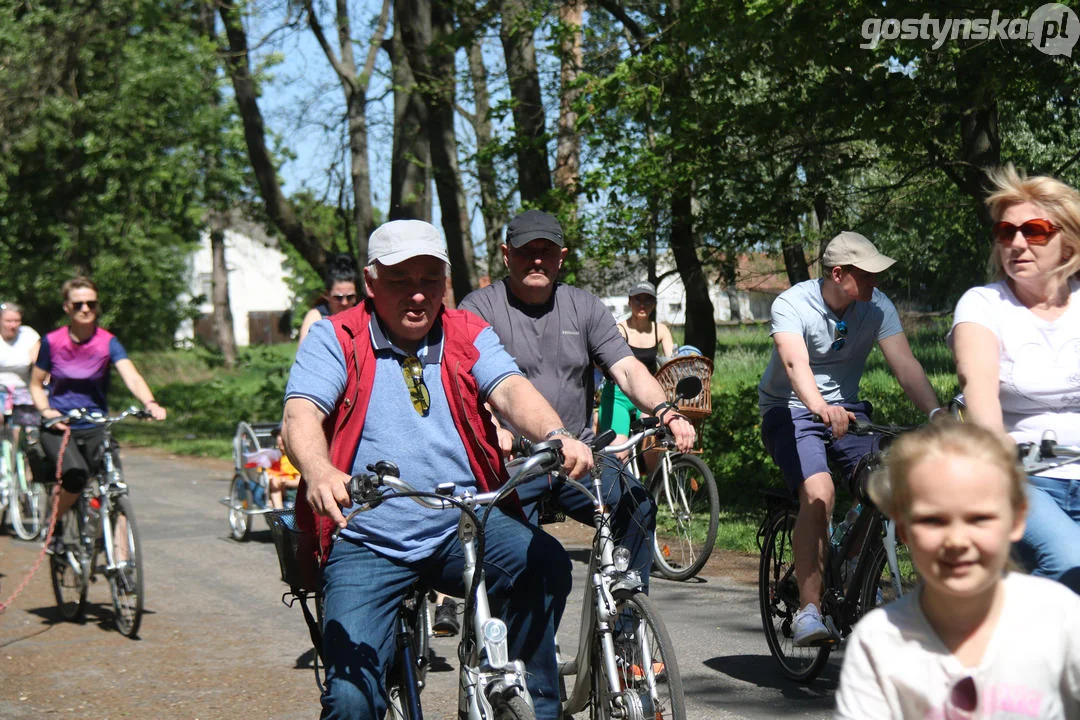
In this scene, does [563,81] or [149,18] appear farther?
[149,18]

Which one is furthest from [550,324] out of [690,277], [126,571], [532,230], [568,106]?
[690,277]

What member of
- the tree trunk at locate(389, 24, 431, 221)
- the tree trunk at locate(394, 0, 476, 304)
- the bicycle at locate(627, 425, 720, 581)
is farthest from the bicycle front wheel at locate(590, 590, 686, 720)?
the tree trunk at locate(389, 24, 431, 221)

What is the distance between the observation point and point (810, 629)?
18.1ft

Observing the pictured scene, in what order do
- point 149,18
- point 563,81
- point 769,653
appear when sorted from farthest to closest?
1. point 149,18
2. point 563,81
3. point 769,653

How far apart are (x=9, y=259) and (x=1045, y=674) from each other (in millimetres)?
31950

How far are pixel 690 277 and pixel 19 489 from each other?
739 centimetres

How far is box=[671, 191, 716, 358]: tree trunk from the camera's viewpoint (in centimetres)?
1375

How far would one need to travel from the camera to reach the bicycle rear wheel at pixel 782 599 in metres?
5.95

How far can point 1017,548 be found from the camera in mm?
3785

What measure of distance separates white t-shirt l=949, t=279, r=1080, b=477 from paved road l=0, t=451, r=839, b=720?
2036 mm

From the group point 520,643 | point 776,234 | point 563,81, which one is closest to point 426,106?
point 563,81

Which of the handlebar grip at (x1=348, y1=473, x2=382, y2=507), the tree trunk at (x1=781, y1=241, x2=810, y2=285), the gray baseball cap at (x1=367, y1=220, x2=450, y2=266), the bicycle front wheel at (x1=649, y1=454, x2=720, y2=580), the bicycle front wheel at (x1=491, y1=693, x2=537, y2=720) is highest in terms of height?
the tree trunk at (x1=781, y1=241, x2=810, y2=285)

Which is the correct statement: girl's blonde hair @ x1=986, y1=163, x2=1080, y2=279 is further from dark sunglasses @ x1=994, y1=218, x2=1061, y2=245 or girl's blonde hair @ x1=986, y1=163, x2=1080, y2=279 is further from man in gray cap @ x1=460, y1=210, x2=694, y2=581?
man in gray cap @ x1=460, y1=210, x2=694, y2=581

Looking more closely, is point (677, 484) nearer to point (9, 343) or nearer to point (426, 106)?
point (9, 343)
